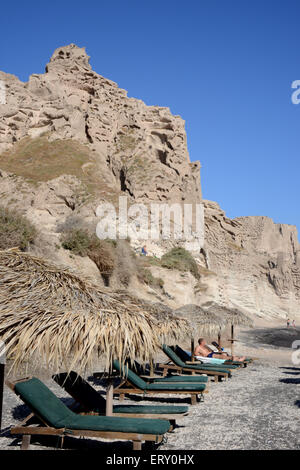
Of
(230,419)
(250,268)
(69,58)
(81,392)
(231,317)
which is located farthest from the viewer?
(250,268)

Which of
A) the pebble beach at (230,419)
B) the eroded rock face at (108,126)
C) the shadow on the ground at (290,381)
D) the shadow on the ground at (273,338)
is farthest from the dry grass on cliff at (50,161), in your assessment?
the pebble beach at (230,419)

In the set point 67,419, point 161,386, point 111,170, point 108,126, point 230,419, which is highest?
point 108,126

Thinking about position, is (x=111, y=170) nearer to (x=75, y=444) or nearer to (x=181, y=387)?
(x=181, y=387)

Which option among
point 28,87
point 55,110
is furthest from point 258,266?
point 28,87

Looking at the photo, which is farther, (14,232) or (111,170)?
(111,170)

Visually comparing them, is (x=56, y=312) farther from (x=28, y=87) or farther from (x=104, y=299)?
(x=28, y=87)

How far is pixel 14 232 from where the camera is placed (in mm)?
15266

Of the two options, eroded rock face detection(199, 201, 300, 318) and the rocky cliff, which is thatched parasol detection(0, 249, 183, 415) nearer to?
the rocky cliff

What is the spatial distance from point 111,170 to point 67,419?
3447 centimetres

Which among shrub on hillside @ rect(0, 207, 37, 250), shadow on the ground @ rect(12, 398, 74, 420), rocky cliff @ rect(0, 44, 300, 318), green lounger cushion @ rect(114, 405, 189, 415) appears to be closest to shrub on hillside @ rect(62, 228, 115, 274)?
shrub on hillside @ rect(0, 207, 37, 250)

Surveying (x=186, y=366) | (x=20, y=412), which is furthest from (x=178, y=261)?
(x=20, y=412)

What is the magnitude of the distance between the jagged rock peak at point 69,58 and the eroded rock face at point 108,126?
0.13 metres
